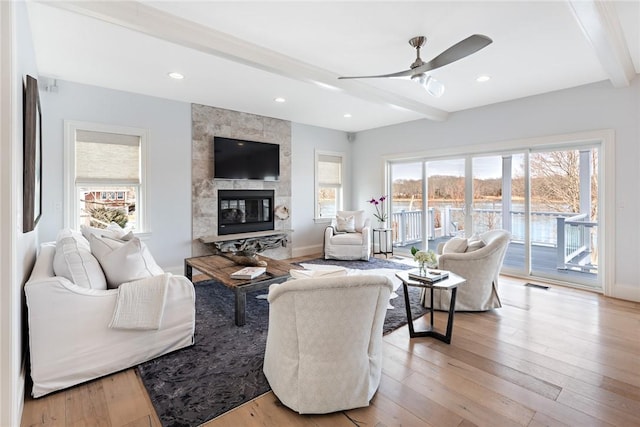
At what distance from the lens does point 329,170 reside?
680cm

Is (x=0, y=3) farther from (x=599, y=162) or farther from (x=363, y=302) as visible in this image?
(x=599, y=162)

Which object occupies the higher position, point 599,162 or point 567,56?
point 567,56

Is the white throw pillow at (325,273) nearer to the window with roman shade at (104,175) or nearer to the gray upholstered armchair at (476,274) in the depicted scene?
the gray upholstered armchair at (476,274)

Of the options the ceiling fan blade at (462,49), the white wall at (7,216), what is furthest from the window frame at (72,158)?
the ceiling fan blade at (462,49)

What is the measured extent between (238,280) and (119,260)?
1.00 metres

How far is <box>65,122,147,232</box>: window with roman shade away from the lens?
385 centimetres

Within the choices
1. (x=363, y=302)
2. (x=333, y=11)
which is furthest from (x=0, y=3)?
(x=363, y=302)

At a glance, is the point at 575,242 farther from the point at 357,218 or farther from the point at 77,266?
the point at 77,266

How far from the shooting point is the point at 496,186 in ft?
16.3

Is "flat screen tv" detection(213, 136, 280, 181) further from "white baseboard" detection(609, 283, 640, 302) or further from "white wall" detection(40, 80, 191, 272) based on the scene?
"white baseboard" detection(609, 283, 640, 302)

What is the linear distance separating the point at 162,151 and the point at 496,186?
5.09 m

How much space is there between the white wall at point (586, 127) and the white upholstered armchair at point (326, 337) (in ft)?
12.4

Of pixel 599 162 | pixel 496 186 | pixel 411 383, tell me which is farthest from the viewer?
pixel 496 186

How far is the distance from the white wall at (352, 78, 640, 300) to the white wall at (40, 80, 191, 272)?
4172 mm
